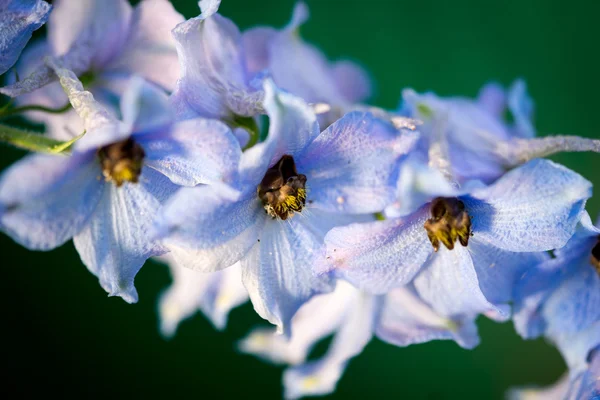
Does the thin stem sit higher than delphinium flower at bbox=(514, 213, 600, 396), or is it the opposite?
the thin stem

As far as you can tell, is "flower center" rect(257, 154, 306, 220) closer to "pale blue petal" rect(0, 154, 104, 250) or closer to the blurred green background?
"pale blue petal" rect(0, 154, 104, 250)

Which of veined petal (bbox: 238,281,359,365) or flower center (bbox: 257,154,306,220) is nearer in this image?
flower center (bbox: 257,154,306,220)

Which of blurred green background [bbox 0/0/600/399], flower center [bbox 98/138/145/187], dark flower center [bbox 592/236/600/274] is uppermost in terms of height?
flower center [bbox 98/138/145/187]

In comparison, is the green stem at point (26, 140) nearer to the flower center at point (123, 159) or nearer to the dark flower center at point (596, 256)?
the flower center at point (123, 159)

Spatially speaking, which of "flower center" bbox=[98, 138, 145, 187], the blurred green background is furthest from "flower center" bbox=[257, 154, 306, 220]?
the blurred green background

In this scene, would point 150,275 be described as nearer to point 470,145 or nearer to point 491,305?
point 470,145

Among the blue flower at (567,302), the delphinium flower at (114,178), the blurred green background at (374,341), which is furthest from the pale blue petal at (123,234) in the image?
the blurred green background at (374,341)

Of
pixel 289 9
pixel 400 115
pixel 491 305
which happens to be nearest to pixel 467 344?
pixel 491 305
